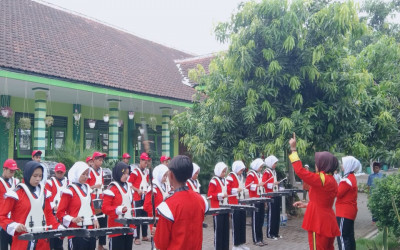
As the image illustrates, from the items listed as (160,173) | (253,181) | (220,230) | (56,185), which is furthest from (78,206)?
(253,181)

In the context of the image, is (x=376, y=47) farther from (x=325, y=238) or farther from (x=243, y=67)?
(x=325, y=238)

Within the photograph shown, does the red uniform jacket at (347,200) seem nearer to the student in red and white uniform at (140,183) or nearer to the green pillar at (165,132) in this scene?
the student in red and white uniform at (140,183)

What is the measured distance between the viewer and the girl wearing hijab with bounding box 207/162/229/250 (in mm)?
8031

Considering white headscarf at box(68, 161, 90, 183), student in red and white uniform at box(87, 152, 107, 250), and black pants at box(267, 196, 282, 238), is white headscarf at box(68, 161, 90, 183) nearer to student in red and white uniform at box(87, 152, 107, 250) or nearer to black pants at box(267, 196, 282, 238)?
student in red and white uniform at box(87, 152, 107, 250)

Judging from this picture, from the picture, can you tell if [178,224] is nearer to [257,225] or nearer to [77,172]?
[77,172]

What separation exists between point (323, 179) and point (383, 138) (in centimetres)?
640

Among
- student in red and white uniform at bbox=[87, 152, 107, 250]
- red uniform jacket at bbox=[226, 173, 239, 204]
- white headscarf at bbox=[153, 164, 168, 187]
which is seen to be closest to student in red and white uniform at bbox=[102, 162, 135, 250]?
white headscarf at bbox=[153, 164, 168, 187]

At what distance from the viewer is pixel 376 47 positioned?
12898 millimetres

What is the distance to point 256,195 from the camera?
9.99 meters

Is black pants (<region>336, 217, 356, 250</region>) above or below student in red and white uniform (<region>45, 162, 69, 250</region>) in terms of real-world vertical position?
below

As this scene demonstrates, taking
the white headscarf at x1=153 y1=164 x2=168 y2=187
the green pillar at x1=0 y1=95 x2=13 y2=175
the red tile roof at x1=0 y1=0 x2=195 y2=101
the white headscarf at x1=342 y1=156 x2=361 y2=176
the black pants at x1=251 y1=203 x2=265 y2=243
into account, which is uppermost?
the red tile roof at x1=0 y1=0 x2=195 y2=101

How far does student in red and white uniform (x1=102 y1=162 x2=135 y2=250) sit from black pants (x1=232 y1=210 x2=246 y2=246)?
8.28 feet

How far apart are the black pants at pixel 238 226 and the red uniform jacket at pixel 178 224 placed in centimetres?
497

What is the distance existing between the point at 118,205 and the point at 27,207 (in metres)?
1.83
